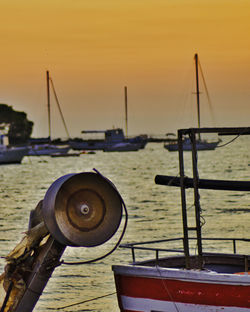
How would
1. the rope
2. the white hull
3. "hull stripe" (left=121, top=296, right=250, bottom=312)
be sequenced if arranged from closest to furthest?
the rope < "hull stripe" (left=121, top=296, right=250, bottom=312) < the white hull

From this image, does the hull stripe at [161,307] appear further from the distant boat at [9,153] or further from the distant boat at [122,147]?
the distant boat at [122,147]

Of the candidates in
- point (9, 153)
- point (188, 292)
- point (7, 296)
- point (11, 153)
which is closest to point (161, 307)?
point (188, 292)

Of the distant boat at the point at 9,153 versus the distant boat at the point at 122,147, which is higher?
the distant boat at the point at 9,153

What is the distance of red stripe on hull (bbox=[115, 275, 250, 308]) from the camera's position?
10.3 metres

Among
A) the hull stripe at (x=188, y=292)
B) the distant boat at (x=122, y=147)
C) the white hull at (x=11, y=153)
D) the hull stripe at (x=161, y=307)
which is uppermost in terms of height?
the hull stripe at (x=188, y=292)

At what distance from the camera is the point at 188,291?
10.5m

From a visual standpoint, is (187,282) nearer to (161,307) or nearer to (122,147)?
(161,307)

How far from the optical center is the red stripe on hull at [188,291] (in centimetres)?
1031

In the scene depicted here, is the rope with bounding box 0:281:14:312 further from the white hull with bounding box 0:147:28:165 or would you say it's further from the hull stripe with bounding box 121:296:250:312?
the white hull with bounding box 0:147:28:165

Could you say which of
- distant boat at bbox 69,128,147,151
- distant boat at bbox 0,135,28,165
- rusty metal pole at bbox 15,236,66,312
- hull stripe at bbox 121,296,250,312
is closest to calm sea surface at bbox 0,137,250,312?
hull stripe at bbox 121,296,250,312

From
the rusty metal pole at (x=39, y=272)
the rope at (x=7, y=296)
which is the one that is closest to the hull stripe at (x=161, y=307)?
the rusty metal pole at (x=39, y=272)

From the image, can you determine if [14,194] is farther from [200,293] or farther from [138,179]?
[200,293]


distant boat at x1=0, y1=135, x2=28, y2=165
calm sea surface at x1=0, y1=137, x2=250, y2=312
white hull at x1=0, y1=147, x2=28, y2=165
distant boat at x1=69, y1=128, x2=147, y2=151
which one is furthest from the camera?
distant boat at x1=69, y1=128, x2=147, y2=151

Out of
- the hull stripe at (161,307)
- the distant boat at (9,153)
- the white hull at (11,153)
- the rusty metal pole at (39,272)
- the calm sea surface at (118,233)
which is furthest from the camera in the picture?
the white hull at (11,153)
